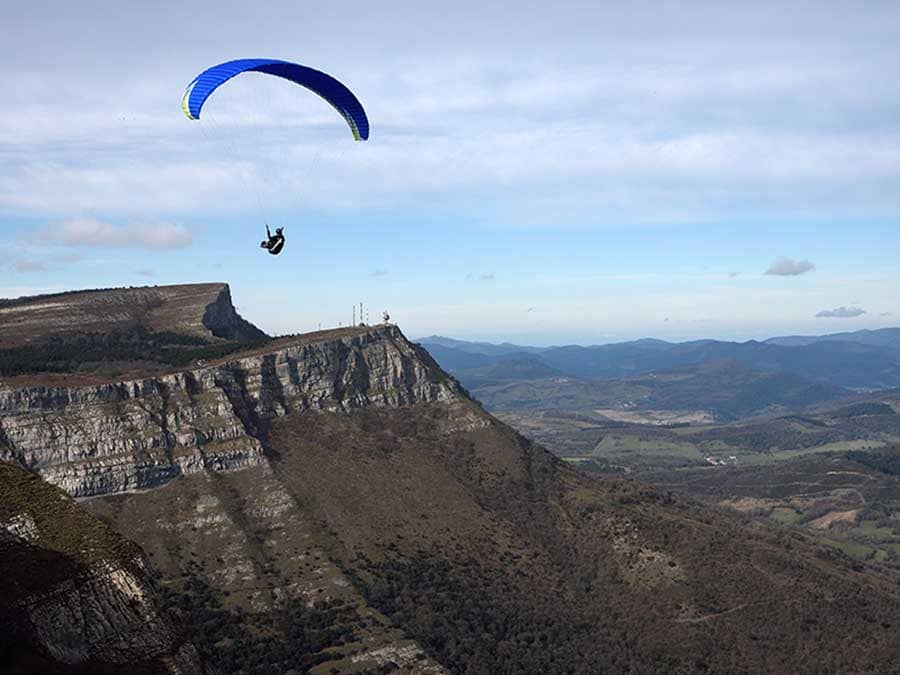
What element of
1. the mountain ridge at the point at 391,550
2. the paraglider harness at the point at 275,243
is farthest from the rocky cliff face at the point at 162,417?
A: the paraglider harness at the point at 275,243

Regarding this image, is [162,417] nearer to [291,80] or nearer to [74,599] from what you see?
[291,80]

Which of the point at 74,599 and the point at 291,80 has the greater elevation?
the point at 291,80

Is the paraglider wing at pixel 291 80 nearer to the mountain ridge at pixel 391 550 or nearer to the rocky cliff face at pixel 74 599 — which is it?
the rocky cliff face at pixel 74 599

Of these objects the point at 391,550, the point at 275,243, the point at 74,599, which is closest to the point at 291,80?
the point at 275,243

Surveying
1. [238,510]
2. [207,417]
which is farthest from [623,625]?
[207,417]

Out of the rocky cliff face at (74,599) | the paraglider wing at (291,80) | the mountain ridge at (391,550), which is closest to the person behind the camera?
the rocky cliff face at (74,599)

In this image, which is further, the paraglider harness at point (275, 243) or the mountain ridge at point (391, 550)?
the mountain ridge at point (391, 550)
